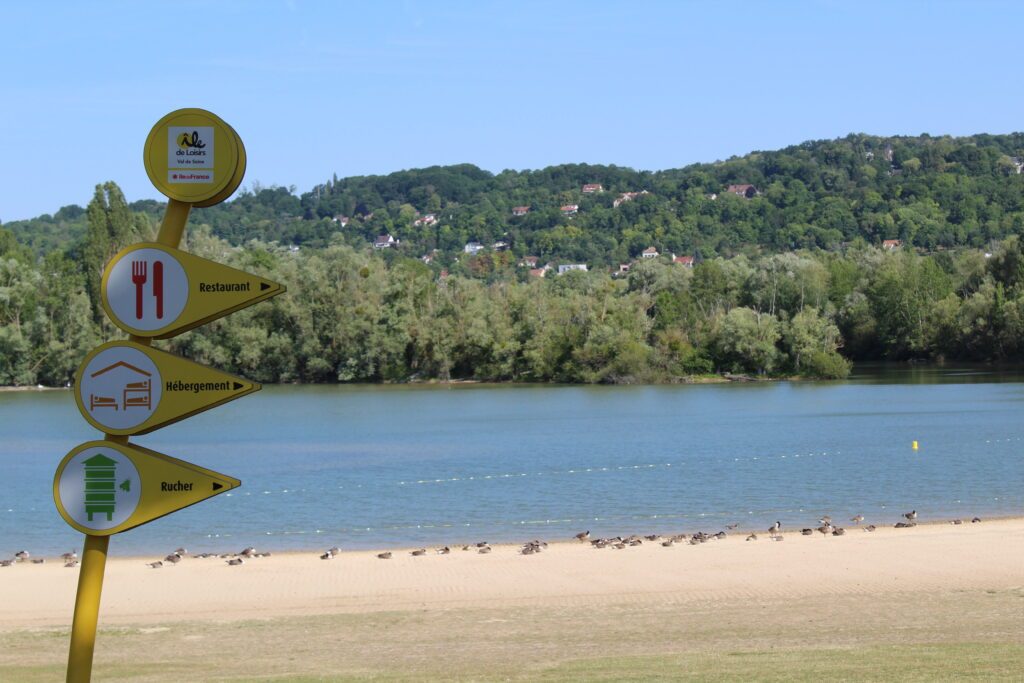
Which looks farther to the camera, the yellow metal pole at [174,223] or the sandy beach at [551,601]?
the sandy beach at [551,601]

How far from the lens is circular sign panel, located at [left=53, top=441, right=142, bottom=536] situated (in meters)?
7.24

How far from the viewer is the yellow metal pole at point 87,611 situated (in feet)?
24.1

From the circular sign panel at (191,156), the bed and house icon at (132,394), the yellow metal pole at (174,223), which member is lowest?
the bed and house icon at (132,394)

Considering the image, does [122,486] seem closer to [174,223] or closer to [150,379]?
[150,379]

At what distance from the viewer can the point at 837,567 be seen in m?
23.4

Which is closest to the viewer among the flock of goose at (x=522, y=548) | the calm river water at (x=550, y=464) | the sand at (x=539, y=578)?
the sand at (x=539, y=578)

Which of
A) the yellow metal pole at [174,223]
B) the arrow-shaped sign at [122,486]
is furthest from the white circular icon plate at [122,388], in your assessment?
the yellow metal pole at [174,223]

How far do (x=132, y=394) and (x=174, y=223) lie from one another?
1.08 metres

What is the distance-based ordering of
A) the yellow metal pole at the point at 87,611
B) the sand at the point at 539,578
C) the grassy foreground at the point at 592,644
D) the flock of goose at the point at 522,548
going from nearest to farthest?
the yellow metal pole at the point at 87,611 < the grassy foreground at the point at 592,644 < the sand at the point at 539,578 < the flock of goose at the point at 522,548

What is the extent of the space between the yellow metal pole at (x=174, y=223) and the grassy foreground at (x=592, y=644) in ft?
21.3

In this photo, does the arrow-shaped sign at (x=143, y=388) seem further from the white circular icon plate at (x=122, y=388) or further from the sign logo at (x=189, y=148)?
the sign logo at (x=189, y=148)

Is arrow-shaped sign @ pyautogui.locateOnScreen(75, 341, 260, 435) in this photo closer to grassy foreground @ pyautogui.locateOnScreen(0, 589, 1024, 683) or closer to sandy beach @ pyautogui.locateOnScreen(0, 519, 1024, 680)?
grassy foreground @ pyautogui.locateOnScreen(0, 589, 1024, 683)

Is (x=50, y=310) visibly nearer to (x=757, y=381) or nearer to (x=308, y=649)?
(x=757, y=381)

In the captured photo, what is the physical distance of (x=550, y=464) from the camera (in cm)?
4797
